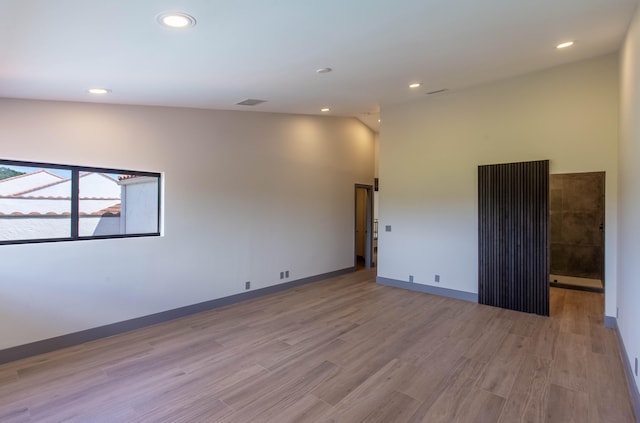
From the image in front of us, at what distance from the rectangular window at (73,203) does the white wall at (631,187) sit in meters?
5.05

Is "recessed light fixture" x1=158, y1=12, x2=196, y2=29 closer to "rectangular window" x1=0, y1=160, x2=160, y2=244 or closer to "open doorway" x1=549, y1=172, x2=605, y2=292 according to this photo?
"rectangular window" x1=0, y1=160, x2=160, y2=244

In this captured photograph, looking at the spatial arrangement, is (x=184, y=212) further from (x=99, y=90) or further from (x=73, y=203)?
(x=99, y=90)

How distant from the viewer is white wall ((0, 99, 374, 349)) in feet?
10.7

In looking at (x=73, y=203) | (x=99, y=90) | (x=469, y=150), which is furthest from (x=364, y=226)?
(x=99, y=90)

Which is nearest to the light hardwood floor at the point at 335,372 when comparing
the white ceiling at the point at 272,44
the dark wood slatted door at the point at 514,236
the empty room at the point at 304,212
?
the empty room at the point at 304,212

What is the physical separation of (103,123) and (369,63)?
3098 millimetres

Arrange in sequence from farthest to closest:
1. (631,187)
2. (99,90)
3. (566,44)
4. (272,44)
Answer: (566,44) → (99,90) → (631,187) → (272,44)

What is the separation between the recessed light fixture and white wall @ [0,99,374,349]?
220cm

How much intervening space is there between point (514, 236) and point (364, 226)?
4.17m

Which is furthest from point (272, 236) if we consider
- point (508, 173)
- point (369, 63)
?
point (508, 173)

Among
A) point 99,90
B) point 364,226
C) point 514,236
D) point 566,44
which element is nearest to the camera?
point 99,90

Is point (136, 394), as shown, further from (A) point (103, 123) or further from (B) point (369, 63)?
(B) point (369, 63)

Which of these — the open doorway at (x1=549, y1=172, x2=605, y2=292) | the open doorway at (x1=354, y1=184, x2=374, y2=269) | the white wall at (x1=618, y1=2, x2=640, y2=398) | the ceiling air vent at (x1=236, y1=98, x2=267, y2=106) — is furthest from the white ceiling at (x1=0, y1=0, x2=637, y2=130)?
the open doorway at (x1=354, y1=184, x2=374, y2=269)

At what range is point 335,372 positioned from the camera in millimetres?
2994
